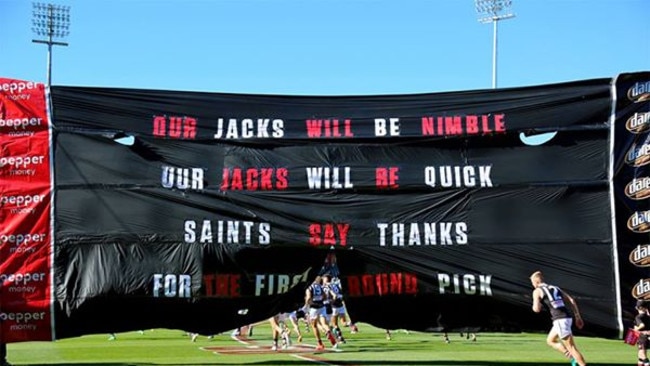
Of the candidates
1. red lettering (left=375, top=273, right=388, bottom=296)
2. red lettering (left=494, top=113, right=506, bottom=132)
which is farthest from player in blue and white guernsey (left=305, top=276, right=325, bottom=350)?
red lettering (left=494, top=113, right=506, bottom=132)

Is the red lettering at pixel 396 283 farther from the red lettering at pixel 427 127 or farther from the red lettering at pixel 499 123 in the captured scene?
the red lettering at pixel 499 123

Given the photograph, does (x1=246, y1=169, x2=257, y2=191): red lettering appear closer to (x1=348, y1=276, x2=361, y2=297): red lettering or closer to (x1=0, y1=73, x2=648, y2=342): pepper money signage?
(x1=0, y1=73, x2=648, y2=342): pepper money signage

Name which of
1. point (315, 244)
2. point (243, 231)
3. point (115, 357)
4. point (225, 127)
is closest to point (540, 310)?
point (315, 244)

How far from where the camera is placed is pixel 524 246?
58.7ft

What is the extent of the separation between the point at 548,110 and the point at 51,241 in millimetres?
10142

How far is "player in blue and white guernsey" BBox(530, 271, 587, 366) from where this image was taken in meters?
16.9

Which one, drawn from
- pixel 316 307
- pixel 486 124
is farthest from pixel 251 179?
pixel 316 307

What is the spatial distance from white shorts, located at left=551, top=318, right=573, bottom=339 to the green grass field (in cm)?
254

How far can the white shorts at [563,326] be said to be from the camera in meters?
17.0

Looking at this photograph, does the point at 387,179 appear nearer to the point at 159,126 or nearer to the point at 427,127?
the point at 427,127

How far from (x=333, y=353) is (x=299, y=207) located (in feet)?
19.5

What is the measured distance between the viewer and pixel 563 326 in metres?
17.0

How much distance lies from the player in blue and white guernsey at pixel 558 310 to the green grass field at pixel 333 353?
2490 millimetres

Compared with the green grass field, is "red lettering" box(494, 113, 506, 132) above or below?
above
